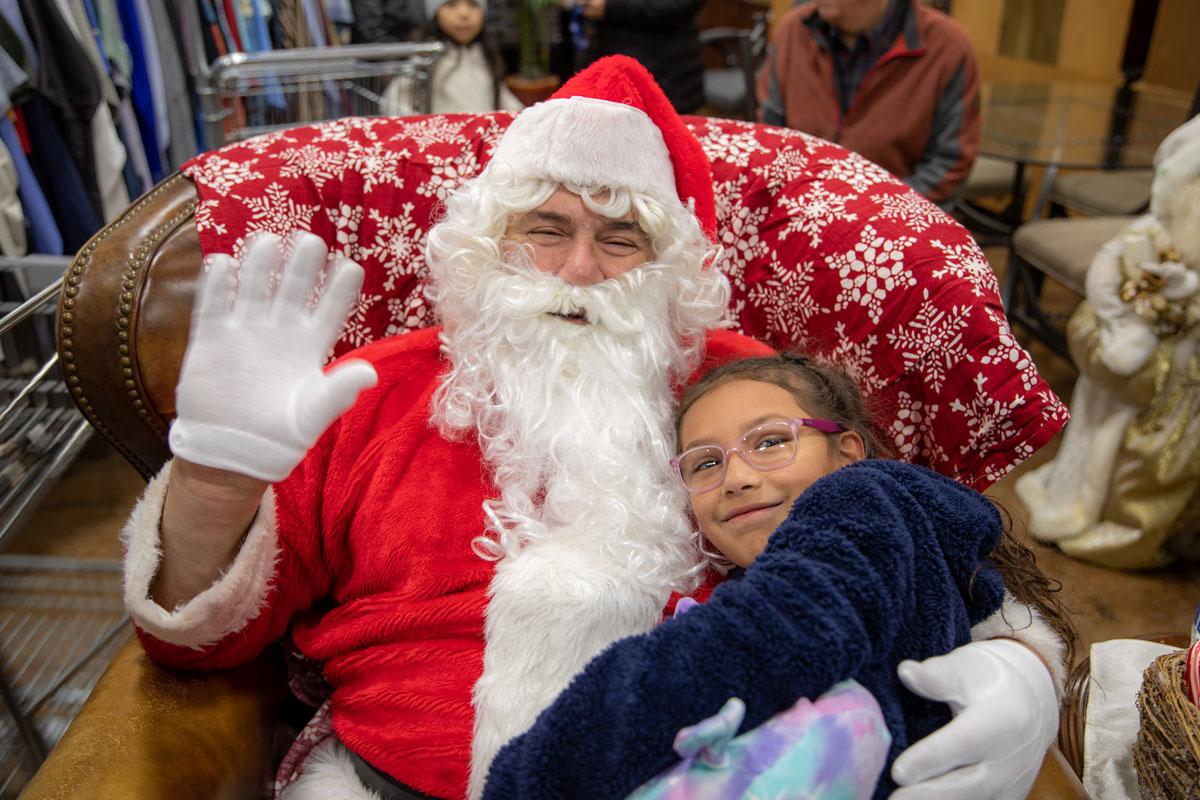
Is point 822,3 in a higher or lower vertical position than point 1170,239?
higher

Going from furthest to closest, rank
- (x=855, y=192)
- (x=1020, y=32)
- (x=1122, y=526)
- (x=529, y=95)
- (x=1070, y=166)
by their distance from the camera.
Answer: (x=1020, y=32) < (x=529, y=95) < (x=1070, y=166) < (x=1122, y=526) < (x=855, y=192)

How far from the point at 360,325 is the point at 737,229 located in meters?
0.80

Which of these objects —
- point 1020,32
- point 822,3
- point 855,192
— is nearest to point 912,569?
point 855,192

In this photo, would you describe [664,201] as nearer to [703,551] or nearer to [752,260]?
[752,260]

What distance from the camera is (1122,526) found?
8.59 ft

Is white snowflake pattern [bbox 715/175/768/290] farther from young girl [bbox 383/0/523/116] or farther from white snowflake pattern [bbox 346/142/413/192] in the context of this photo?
young girl [bbox 383/0/523/116]

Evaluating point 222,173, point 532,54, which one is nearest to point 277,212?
point 222,173

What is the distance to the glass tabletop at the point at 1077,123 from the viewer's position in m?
3.49

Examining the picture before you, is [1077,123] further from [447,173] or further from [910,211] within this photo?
[447,173]

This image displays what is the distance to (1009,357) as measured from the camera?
146 centimetres

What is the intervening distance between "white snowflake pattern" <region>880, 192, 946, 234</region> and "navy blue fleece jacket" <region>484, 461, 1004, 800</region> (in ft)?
2.23

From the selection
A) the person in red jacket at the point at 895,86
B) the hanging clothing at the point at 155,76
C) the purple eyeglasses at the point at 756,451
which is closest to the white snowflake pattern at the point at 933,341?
the purple eyeglasses at the point at 756,451

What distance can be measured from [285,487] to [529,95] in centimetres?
344

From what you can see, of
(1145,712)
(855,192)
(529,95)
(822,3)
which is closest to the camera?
(1145,712)
